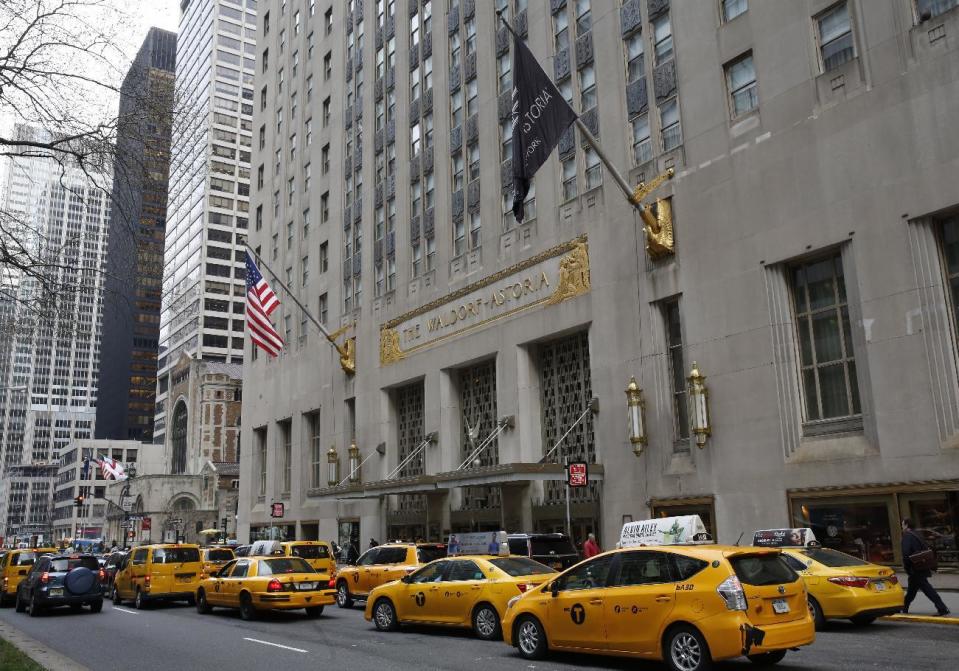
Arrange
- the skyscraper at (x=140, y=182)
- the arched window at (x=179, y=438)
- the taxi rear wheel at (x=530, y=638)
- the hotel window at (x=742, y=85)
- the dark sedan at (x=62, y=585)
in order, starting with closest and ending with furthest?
1. the taxi rear wheel at (x=530, y=638)
2. the skyscraper at (x=140, y=182)
3. the dark sedan at (x=62, y=585)
4. the hotel window at (x=742, y=85)
5. the arched window at (x=179, y=438)

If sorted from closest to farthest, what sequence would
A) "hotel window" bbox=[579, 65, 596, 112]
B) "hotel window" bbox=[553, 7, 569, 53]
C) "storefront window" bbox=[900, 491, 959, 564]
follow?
"storefront window" bbox=[900, 491, 959, 564] → "hotel window" bbox=[579, 65, 596, 112] → "hotel window" bbox=[553, 7, 569, 53]

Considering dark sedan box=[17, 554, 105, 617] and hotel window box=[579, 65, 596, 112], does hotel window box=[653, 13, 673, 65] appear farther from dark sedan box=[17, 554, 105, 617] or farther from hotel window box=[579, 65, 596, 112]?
dark sedan box=[17, 554, 105, 617]

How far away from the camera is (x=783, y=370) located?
23016 mm

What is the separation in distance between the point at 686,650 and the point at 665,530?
303 inches

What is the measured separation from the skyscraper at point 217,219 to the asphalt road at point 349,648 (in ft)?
330

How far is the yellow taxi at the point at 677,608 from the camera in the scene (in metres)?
10.1

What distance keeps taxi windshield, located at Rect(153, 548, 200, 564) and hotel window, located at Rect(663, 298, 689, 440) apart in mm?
15457

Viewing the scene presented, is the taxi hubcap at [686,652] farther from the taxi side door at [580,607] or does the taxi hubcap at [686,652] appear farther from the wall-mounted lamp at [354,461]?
the wall-mounted lamp at [354,461]

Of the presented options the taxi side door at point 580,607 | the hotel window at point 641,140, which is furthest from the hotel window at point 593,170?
the taxi side door at point 580,607

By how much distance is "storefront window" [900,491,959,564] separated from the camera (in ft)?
62.9

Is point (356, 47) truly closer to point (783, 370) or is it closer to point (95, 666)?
point (783, 370)

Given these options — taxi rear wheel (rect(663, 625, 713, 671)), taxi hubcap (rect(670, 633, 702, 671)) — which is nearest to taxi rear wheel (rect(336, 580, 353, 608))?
taxi rear wheel (rect(663, 625, 713, 671))

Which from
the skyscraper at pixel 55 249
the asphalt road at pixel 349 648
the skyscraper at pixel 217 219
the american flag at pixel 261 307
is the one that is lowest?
the asphalt road at pixel 349 648

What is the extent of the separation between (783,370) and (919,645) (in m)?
11.3
